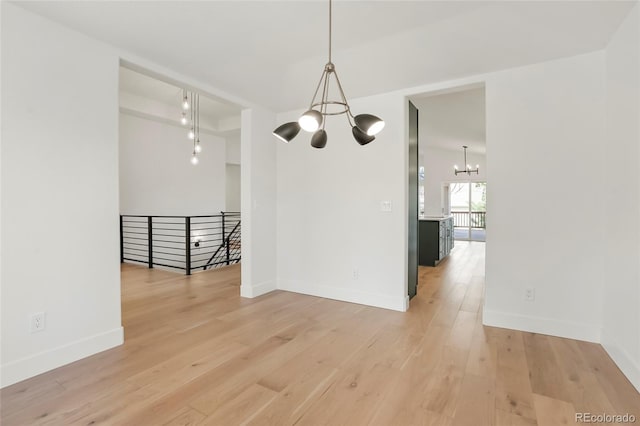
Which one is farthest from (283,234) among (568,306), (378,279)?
(568,306)

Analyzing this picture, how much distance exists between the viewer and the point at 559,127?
2713 millimetres

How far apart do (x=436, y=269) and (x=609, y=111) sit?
12.2 ft

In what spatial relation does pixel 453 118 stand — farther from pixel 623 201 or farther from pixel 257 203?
pixel 257 203

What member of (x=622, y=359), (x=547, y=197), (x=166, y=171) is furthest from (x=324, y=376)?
(x=166, y=171)

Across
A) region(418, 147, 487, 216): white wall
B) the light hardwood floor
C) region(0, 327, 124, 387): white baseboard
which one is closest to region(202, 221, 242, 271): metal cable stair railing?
the light hardwood floor

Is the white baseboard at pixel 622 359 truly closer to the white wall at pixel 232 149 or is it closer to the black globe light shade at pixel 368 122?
the black globe light shade at pixel 368 122

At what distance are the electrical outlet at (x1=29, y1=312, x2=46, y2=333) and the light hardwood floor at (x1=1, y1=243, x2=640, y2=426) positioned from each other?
1.04 feet

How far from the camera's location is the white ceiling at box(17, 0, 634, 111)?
208 cm

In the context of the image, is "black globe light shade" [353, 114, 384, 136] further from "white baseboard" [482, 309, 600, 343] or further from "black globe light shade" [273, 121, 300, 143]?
"white baseboard" [482, 309, 600, 343]

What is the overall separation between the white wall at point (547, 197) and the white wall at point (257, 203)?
2.65m

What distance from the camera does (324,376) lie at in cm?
209

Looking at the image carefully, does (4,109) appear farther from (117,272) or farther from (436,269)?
(436,269)

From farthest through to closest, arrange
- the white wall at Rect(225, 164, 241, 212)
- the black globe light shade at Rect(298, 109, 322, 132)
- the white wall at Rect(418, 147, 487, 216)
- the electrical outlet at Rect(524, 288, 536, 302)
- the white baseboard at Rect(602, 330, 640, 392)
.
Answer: the white wall at Rect(418, 147, 487, 216), the white wall at Rect(225, 164, 241, 212), the electrical outlet at Rect(524, 288, 536, 302), the white baseboard at Rect(602, 330, 640, 392), the black globe light shade at Rect(298, 109, 322, 132)

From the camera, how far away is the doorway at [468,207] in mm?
10531
